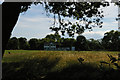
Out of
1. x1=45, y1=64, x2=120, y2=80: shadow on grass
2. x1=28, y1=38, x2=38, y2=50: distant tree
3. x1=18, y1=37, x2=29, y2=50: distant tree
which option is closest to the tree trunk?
x1=45, y1=64, x2=120, y2=80: shadow on grass

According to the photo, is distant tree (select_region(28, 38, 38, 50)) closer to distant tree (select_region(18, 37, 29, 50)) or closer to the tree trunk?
distant tree (select_region(18, 37, 29, 50))

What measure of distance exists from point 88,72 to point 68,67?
4.44 ft

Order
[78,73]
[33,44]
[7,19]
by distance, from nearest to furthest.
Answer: [7,19], [78,73], [33,44]

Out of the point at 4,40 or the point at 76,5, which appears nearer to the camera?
the point at 4,40

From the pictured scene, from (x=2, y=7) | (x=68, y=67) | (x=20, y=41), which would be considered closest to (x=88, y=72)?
(x=68, y=67)

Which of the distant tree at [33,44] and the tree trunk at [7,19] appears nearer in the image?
the tree trunk at [7,19]

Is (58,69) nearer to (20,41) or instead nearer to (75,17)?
(75,17)

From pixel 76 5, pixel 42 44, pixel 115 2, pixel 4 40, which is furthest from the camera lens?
pixel 42 44

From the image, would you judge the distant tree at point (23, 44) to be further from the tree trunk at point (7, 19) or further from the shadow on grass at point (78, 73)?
the tree trunk at point (7, 19)

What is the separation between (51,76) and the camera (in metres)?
6.55

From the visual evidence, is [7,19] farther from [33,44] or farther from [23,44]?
[23,44]

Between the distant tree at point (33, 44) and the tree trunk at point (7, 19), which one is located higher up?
the tree trunk at point (7, 19)

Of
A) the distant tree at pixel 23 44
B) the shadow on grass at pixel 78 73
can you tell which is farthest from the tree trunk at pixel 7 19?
the distant tree at pixel 23 44

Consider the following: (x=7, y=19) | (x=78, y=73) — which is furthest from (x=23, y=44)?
(x=7, y=19)
